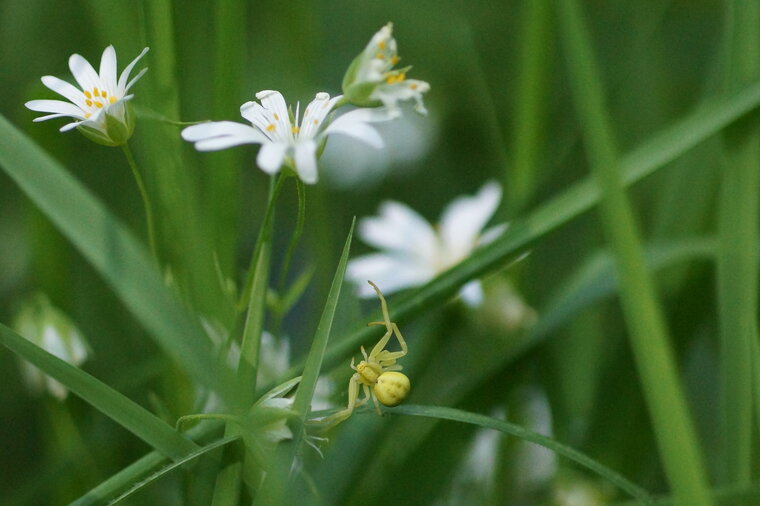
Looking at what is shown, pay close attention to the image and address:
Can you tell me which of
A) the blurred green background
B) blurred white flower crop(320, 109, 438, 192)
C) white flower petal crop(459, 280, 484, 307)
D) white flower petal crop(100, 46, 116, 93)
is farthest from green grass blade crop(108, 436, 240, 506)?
blurred white flower crop(320, 109, 438, 192)

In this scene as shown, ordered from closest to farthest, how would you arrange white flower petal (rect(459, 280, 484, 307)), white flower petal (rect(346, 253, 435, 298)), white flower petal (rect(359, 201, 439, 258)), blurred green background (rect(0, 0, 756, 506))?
blurred green background (rect(0, 0, 756, 506)) → white flower petal (rect(459, 280, 484, 307)) → white flower petal (rect(346, 253, 435, 298)) → white flower petal (rect(359, 201, 439, 258))

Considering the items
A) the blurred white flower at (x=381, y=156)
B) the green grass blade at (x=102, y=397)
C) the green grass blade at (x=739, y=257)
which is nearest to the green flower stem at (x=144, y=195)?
the green grass blade at (x=102, y=397)

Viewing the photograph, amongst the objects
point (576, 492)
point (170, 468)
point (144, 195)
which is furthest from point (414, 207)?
point (170, 468)

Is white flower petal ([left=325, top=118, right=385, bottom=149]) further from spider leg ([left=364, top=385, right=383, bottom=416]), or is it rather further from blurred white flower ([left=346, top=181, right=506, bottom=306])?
blurred white flower ([left=346, top=181, right=506, bottom=306])

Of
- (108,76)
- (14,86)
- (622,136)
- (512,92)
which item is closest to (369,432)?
(108,76)

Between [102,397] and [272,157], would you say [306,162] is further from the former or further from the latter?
[102,397]

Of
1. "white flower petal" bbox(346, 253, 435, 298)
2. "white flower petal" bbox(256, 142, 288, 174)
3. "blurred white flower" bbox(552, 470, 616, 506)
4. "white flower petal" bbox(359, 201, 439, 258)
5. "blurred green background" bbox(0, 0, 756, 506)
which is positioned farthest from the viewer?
"white flower petal" bbox(359, 201, 439, 258)
